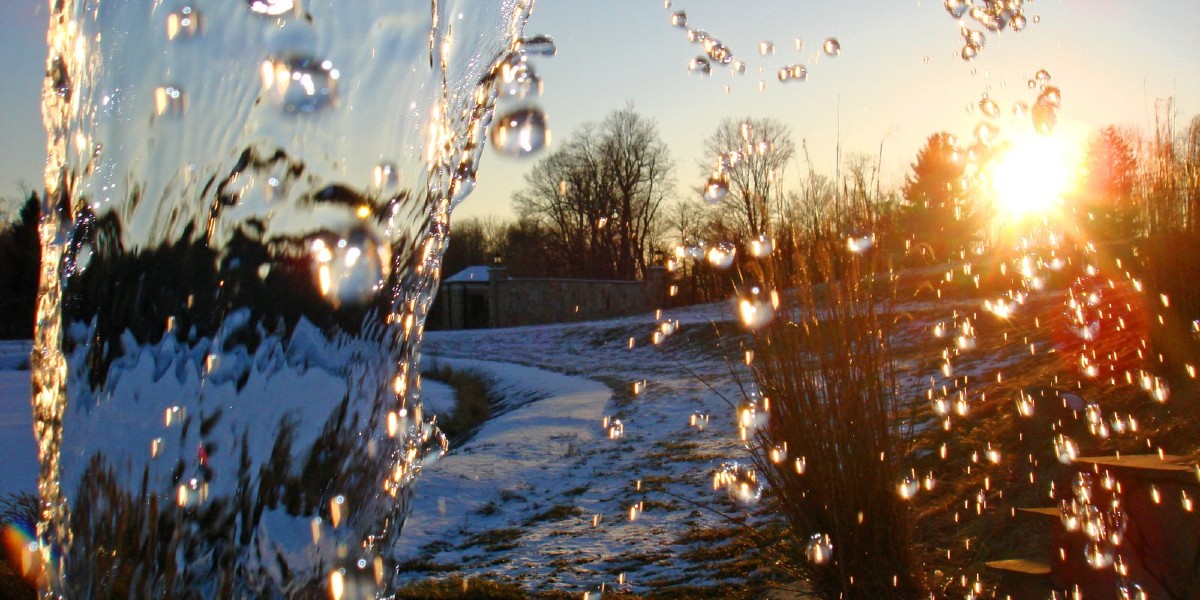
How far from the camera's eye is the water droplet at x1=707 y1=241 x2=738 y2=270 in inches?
148

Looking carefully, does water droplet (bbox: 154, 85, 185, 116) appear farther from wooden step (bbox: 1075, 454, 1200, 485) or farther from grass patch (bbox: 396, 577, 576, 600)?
wooden step (bbox: 1075, 454, 1200, 485)

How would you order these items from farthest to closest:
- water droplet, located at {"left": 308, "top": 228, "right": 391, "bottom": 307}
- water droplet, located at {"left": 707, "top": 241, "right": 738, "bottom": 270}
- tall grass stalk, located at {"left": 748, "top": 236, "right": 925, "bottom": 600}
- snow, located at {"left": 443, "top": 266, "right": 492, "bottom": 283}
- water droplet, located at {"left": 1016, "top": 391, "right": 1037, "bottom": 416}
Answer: snow, located at {"left": 443, "top": 266, "right": 492, "bottom": 283}, water droplet, located at {"left": 1016, "top": 391, "right": 1037, "bottom": 416}, water droplet, located at {"left": 707, "top": 241, "right": 738, "bottom": 270}, tall grass stalk, located at {"left": 748, "top": 236, "right": 925, "bottom": 600}, water droplet, located at {"left": 308, "top": 228, "right": 391, "bottom": 307}

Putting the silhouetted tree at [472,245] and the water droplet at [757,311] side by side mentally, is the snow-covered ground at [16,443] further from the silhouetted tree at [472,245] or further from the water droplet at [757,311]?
the silhouetted tree at [472,245]

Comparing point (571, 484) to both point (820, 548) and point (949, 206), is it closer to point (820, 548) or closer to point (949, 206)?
point (820, 548)

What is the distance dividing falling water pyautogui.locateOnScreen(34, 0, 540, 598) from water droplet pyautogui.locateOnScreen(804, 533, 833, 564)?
59.4 inches

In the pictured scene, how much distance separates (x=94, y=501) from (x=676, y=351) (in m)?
12.5

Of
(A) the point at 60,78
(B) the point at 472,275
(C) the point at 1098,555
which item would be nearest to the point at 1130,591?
(C) the point at 1098,555

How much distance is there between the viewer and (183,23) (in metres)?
2.18

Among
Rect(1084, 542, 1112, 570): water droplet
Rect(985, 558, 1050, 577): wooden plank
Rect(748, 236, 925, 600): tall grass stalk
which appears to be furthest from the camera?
Rect(985, 558, 1050, 577): wooden plank

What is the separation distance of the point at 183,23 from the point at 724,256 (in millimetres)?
2237

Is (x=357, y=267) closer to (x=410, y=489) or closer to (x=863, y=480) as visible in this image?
(x=410, y=489)

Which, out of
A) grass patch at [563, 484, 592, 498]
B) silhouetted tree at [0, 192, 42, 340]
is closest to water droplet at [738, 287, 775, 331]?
grass patch at [563, 484, 592, 498]

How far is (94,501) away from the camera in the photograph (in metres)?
2.09

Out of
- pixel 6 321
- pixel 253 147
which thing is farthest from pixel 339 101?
pixel 6 321
